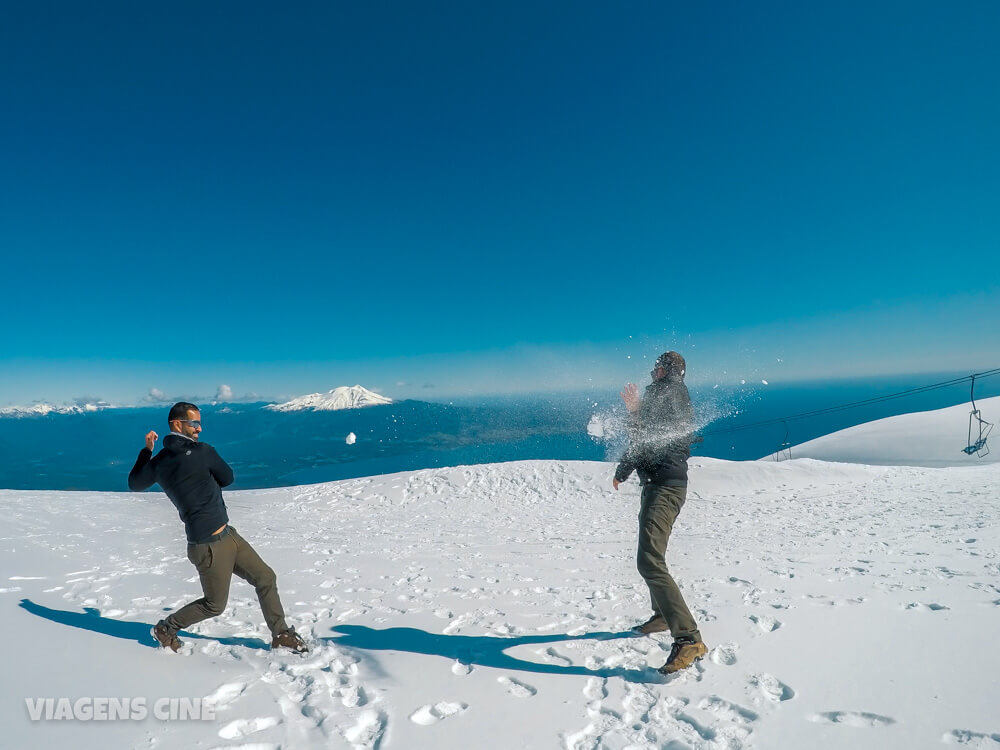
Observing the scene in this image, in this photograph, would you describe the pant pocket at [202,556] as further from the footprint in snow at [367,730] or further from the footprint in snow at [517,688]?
the footprint in snow at [517,688]

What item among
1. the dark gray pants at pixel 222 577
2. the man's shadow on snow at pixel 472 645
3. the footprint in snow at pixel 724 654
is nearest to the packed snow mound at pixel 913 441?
the footprint in snow at pixel 724 654

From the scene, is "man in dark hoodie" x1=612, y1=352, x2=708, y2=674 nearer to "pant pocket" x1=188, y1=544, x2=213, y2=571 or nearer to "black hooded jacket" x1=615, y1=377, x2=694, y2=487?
"black hooded jacket" x1=615, y1=377, x2=694, y2=487

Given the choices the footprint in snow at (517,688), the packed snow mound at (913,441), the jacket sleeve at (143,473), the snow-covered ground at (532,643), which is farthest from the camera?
the packed snow mound at (913,441)

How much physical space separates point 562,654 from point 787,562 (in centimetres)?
449

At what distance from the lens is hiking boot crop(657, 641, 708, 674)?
11.2ft

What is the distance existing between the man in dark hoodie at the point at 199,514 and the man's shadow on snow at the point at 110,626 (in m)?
0.39

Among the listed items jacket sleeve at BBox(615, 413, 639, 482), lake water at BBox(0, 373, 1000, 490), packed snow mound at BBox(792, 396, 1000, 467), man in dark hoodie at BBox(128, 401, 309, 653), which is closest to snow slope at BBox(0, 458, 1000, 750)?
man in dark hoodie at BBox(128, 401, 309, 653)

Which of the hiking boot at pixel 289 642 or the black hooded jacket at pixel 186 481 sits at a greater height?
the black hooded jacket at pixel 186 481

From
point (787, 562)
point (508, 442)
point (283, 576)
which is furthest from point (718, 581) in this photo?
point (508, 442)

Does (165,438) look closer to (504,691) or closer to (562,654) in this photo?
(504,691)

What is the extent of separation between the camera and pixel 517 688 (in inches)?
132

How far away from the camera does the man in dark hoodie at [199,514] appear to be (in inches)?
143

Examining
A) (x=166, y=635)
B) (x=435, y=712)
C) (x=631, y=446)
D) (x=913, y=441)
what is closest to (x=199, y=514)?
(x=166, y=635)

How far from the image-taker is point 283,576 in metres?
6.76
